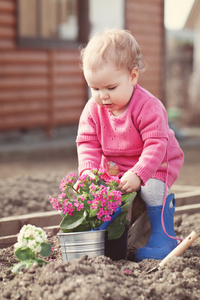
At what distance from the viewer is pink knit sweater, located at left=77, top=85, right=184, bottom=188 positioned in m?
2.53

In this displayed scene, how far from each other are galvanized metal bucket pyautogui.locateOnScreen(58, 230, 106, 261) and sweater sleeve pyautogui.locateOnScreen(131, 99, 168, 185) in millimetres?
388

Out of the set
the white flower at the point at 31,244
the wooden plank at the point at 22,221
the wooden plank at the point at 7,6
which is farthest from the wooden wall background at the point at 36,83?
the white flower at the point at 31,244

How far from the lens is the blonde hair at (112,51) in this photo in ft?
7.98

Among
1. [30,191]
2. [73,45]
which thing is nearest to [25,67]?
[73,45]

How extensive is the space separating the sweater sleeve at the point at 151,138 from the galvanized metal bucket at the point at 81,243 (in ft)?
1.27

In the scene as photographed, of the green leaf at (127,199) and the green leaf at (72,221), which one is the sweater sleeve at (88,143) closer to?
the green leaf at (127,199)

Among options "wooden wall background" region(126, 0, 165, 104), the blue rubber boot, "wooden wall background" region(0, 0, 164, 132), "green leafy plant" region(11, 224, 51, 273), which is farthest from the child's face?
"wooden wall background" region(126, 0, 165, 104)

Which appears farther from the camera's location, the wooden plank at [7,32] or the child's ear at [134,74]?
the wooden plank at [7,32]

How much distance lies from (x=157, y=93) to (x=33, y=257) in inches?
332

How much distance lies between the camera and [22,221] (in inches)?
125

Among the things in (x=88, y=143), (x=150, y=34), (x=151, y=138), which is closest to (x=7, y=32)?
(x=150, y=34)

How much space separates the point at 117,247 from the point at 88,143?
2.02 ft

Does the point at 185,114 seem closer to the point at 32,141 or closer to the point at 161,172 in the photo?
the point at 32,141

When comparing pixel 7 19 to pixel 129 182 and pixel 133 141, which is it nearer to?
pixel 133 141
